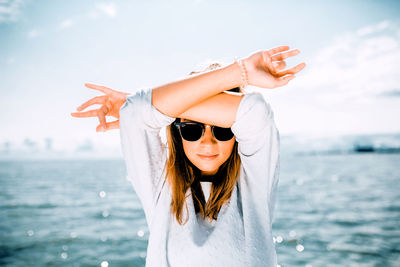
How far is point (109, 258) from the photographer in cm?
1024

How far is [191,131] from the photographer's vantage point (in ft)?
6.41

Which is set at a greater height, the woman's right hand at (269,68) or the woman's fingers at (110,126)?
the woman's right hand at (269,68)

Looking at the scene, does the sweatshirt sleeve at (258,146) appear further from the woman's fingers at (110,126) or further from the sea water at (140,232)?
the sea water at (140,232)

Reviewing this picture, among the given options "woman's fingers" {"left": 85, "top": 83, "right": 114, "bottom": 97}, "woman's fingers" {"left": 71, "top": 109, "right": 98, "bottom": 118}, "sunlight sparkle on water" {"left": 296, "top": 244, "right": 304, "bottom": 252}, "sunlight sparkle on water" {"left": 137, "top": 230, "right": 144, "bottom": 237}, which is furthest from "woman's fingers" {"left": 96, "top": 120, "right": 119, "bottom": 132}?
"sunlight sparkle on water" {"left": 137, "top": 230, "right": 144, "bottom": 237}

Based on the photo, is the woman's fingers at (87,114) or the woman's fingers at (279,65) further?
the woman's fingers at (87,114)

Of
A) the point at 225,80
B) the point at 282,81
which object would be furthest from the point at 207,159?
the point at 282,81

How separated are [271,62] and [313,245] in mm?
11880

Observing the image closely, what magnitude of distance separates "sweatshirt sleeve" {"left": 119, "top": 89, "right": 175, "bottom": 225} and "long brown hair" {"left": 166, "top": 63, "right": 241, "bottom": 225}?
0.10 metres

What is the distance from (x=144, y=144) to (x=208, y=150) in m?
0.51

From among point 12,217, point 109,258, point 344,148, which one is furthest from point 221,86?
point 344,148

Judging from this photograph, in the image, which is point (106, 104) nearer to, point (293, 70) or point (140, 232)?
point (293, 70)

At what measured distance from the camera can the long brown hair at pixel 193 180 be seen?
1951 mm

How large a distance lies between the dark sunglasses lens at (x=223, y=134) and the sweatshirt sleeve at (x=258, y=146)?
0.18m

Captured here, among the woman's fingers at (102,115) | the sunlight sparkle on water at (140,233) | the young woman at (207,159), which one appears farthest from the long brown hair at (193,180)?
the sunlight sparkle on water at (140,233)
